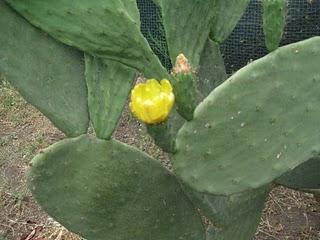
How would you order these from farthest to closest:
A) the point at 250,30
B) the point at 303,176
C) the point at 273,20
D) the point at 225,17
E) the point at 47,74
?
1. the point at 250,30
2. the point at 303,176
3. the point at 225,17
4. the point at 47,74
5. the point at 273,20

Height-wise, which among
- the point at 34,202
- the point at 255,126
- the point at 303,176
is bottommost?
the point at 34,202

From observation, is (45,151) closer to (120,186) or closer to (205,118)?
(120,186)

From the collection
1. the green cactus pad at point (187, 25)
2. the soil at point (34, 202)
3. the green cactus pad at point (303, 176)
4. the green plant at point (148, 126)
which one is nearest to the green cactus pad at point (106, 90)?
the green plant at point (148, 126)

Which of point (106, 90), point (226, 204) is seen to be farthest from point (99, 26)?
point (226, 204)

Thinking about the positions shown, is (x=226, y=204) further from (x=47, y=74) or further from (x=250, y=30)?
(x=250, y=30)

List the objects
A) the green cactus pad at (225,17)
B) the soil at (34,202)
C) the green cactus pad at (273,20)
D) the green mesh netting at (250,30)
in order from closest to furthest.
Result: the green cactus pad at (273,20), the green cactus pad at (225,17), the soil at (34,202), the green mesh netting at (250,30)

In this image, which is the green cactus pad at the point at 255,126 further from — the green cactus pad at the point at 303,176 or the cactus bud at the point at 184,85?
the green cactus pad at the point at 303,176

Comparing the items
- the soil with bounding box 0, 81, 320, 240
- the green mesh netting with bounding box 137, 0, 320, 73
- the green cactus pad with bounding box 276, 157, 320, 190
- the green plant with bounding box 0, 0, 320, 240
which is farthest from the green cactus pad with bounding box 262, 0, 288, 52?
the green mesh netting with bounding box 137, 0, 320, 73
